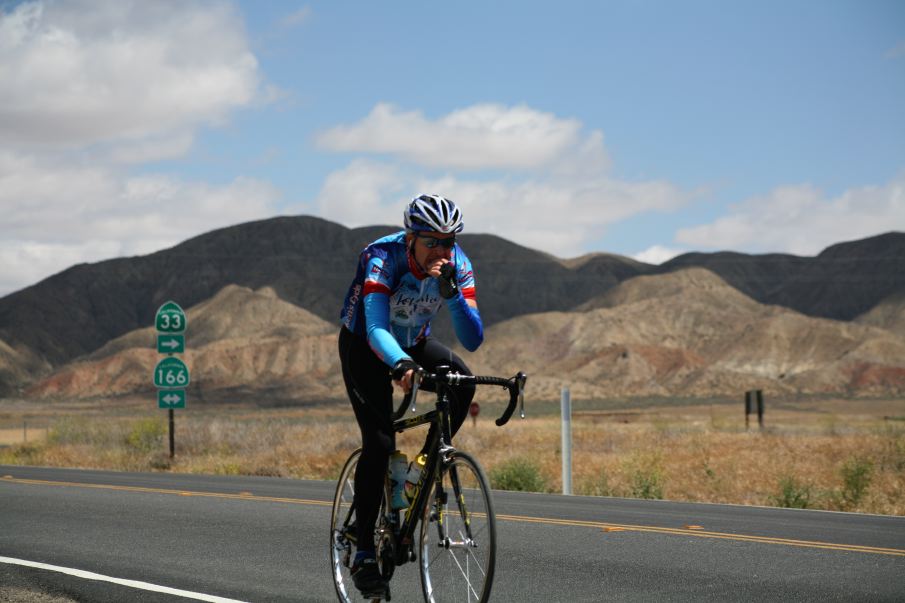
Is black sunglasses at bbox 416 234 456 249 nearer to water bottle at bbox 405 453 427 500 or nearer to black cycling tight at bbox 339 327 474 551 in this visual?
black cycling tight at bbox 339 327 474 551

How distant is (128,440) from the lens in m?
30.8

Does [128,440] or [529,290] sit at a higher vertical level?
[529,290]

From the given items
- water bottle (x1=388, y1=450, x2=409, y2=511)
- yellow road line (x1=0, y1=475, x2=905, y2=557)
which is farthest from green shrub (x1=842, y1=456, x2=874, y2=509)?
water bottle (x1=388, y1=450, x2=409, y2=511)

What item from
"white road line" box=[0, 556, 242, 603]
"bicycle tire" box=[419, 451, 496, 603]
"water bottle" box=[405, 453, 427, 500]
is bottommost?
"white road line" box=[0, 556, 242, 603]

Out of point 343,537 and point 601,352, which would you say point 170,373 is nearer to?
point 343,537

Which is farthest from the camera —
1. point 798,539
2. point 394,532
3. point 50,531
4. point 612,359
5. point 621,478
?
point 612,359

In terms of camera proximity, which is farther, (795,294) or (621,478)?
(795,294)

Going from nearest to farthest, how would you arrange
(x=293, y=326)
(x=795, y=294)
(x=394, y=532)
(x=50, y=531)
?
(x=394, y=532) < (x=50, y=531) < (x=293, y=326) < (x=795, y=294)

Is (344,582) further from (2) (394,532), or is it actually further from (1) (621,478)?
(1) (621,478)

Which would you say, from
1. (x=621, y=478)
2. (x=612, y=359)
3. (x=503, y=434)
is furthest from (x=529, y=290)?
(x=621, y=478)

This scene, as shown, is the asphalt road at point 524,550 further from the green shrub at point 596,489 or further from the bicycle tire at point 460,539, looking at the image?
the green shrub at point 596,489

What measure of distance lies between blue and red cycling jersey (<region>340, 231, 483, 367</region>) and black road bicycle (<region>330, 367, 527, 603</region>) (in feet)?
1.23

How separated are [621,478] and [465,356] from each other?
90.3 m

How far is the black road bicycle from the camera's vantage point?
213 inches
